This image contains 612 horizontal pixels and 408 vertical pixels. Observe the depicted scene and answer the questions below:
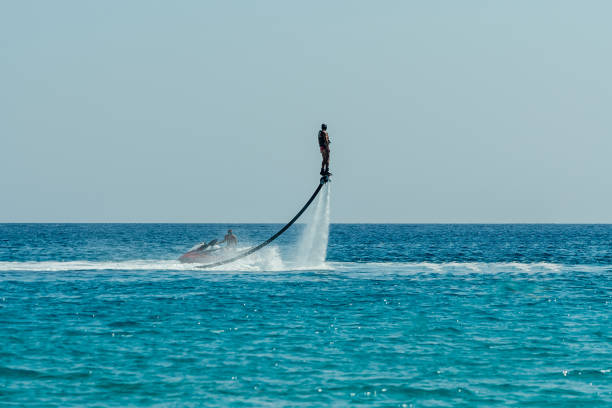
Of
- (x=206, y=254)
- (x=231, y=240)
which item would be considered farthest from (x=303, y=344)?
(x=206, y=254)

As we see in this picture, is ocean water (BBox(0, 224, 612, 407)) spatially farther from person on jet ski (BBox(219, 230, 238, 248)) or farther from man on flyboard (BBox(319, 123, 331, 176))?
person on jet ski (BBox(219, 230, 238, 248))

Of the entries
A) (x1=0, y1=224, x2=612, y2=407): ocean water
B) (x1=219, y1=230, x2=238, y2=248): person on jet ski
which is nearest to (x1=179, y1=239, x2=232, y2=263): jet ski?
(x1=219, y1=230, x2=238, y2=248): person on jet ski

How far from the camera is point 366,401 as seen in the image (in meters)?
16.3

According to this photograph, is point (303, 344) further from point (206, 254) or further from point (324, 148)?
point (206, 254)

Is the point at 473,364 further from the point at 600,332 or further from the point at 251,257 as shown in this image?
the point at 251,257

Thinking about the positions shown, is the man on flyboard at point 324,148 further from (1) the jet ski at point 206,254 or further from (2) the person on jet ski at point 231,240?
(1) the jet ski at point 206,254

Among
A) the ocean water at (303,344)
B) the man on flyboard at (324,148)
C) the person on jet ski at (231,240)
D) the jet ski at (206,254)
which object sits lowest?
the ocean water at (303,344)

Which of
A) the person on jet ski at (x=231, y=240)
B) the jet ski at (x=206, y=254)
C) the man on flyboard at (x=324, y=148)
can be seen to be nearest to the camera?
the man on flyboard at (x=324, y=148)

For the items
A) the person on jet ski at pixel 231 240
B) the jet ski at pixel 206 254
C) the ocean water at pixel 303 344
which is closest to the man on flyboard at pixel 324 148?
the ocean water at pixel 303 344

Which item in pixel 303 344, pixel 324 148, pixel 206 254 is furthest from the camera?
pixel 206 254

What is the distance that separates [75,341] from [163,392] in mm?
7085

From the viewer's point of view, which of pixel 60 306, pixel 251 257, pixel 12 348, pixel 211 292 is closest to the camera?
pixel 12 348

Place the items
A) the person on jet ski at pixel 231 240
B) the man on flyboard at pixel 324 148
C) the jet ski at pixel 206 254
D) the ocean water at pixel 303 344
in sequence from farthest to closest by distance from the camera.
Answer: the jet ski at pixel 206 254 → the person on jet ski at pixel 231 240 → the man on flyboard at pixel 324 148 → the ocean water at pixel 303 344

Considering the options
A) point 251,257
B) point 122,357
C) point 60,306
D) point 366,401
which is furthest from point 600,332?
point 251,257
